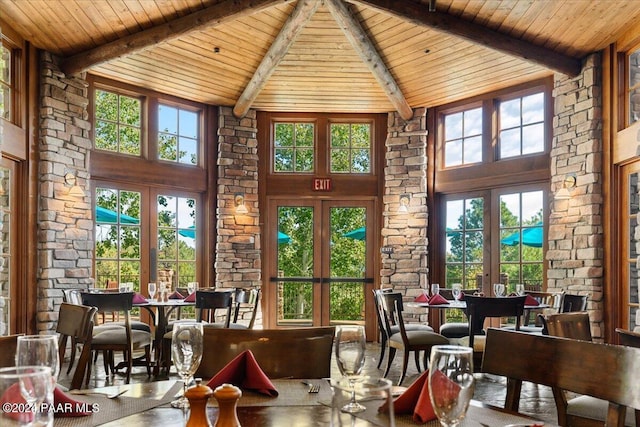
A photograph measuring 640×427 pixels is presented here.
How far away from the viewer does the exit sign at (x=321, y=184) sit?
9.09 m

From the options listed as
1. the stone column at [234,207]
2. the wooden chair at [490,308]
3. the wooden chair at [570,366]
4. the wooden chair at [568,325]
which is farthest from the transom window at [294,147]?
the wooden chair at [570,366]

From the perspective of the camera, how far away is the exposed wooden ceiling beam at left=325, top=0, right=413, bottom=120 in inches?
247

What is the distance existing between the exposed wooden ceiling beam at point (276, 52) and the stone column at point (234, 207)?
25 centimetres

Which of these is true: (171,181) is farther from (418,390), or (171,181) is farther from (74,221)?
(418,390)

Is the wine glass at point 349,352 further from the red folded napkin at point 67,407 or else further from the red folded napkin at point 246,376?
the red folded napkin at point 67,407

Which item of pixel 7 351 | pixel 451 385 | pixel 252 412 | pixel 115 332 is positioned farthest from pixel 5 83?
pixel 451 385

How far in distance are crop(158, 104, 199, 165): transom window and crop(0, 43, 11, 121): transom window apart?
225cm

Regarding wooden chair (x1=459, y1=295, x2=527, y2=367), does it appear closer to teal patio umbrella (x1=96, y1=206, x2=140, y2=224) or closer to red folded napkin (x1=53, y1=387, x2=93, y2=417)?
red folded napkin (x1=53, y1=387, x2=93, y2=417)

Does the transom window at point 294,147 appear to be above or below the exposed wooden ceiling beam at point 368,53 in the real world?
below

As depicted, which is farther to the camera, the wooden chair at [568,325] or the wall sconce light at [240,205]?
the wall sconce light at [240,205]

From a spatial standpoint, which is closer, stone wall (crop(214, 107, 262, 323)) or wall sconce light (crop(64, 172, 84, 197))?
wall sconce light (crop(64, 172, 84, 197))

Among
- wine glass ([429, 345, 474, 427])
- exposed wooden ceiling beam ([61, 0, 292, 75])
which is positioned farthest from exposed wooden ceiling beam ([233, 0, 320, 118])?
wine glass ([429, 345, 474, 427])

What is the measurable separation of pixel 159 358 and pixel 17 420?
5142 mm

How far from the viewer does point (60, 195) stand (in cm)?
679
